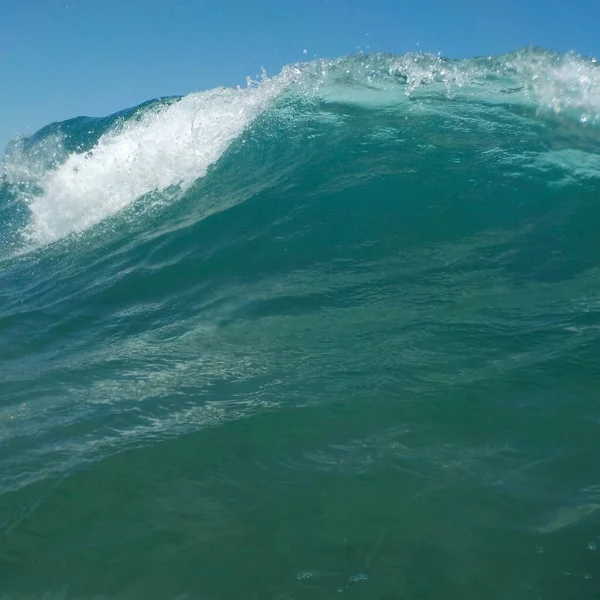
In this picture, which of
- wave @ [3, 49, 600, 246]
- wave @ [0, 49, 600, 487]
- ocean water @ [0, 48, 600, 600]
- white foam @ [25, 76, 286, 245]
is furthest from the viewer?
white foam @ [25, 76, 286, 245]

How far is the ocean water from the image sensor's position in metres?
2.96

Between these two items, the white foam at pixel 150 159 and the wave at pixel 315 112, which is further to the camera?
the white foam at pixel 150 159

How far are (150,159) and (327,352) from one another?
21.5 feet

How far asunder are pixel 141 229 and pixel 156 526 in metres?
5.94

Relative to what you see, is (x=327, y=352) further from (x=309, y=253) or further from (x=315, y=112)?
(x=315, y=112)

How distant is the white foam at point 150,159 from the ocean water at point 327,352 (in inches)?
2.6

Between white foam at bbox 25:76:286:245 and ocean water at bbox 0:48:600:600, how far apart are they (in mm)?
65

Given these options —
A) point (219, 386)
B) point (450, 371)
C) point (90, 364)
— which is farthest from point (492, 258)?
point (90, 364)

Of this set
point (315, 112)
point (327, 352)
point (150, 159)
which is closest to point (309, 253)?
point (327, 352)

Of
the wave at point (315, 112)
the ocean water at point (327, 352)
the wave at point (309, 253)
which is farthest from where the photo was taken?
the wave at point (315, 112)

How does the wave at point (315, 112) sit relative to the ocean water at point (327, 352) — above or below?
above

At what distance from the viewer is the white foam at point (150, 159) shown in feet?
Answer: 32.3

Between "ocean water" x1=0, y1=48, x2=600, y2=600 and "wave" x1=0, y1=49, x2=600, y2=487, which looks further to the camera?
"wave" x1=0, y1=49, x2=600, y2=487

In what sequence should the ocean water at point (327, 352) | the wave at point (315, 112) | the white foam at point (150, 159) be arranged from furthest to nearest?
the white foam at point (150, 159) → the wave at point (315, 112) → the ocean water at point (327, 352)
